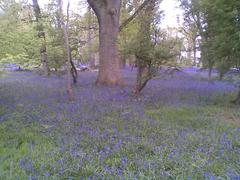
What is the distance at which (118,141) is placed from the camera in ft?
19.0

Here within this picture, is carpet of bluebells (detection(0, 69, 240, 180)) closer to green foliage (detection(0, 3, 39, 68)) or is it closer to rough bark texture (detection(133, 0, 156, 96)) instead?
green foliage (detection(0, 3, 39, 68))

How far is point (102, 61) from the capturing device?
699 inches

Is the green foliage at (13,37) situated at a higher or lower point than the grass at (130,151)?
higher

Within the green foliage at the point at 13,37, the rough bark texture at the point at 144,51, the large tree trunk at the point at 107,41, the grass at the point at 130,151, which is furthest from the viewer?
the large tree trunk at the point at 107,41

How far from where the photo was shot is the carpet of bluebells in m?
4.26

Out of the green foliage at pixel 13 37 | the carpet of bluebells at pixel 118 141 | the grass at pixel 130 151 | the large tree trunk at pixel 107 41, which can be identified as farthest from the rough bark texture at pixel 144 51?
the large tree trunk at pixel 107 41

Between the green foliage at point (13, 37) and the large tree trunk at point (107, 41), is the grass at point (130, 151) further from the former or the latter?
the large tree trunk at point (107, 41)

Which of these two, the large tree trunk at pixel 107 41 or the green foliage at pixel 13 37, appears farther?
the large tree trunk at pixel 107 41

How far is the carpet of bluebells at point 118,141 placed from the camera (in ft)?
14.0

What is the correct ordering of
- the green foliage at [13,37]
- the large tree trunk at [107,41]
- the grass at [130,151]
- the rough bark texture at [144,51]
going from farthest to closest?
the large tree trunk at [107,41] < the rough bark texture at [144,51] < the green foliage at [13,37] < the grass at [130,151]

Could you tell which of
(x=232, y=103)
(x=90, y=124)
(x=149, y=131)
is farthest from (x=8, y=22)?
(x=232, y=103)

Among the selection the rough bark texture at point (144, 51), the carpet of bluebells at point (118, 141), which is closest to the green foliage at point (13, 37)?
the carpet of bluebells at point (118, 141)

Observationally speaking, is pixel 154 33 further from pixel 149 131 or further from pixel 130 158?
pixel 130 158

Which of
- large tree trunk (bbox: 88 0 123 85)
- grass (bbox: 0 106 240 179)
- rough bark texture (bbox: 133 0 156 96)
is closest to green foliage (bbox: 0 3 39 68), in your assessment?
grass (bbox: 0 106 240 179)
